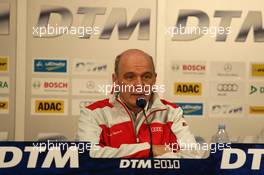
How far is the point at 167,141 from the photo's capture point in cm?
122

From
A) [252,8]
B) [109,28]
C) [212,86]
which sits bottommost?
[212,86]

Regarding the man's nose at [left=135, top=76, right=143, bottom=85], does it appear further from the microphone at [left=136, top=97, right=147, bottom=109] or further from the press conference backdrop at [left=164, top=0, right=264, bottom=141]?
the press conference backdrop at [left=164, top=0, right=264, bottom=141]

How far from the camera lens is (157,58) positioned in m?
2.12

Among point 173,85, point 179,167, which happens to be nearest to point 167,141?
point 179,167

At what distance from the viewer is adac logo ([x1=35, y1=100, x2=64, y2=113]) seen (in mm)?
2113

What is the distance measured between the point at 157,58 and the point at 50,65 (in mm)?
604

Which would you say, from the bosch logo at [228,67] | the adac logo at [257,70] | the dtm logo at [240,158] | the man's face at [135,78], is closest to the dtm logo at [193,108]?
the bosch logo at [228,67]

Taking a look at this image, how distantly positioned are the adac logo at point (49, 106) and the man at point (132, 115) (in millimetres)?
787

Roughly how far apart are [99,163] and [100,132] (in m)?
0.53

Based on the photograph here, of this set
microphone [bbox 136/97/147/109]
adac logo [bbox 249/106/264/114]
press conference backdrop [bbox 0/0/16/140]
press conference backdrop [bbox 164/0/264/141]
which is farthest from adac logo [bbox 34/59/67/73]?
adac logo [bbox 249/106/264/114]

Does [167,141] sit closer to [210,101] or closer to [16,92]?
[210,101]

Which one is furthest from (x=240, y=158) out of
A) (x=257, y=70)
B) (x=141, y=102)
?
(x=257, y=70)

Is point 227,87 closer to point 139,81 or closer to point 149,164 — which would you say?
point 139,81

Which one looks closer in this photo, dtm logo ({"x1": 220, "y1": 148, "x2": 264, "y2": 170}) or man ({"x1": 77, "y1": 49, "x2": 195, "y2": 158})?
dtm logo ({"x1": 220, "y1": 148, "x2": 264, "y2": 170})
